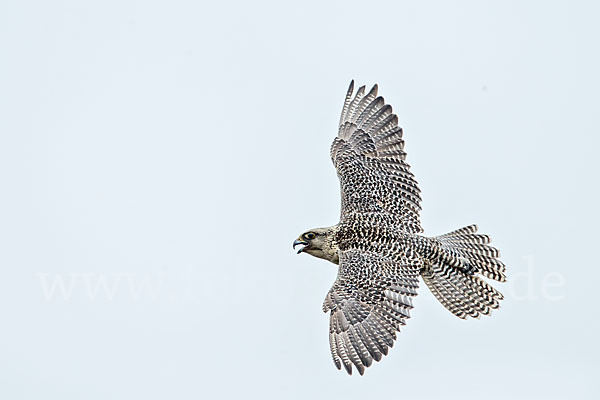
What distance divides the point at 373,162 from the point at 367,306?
3.70 m

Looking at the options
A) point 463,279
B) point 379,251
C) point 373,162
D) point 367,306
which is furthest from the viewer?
point 373,162

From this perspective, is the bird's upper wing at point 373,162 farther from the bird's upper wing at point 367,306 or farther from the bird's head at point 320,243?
the bird's upper wing at point 367,306

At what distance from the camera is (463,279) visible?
2109 cm

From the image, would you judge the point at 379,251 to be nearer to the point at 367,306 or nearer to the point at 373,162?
the point at 367,306

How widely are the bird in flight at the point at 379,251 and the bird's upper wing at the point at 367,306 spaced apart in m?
0.02

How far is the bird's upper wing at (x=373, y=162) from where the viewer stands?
21438 millimetres

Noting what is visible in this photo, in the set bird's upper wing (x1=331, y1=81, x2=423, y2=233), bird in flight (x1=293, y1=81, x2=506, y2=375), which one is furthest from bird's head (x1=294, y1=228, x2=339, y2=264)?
bird's upper wing (x1=331, y1=81, x2=423, y2=233)

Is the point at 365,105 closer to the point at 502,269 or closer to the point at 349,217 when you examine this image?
the point at 349,217

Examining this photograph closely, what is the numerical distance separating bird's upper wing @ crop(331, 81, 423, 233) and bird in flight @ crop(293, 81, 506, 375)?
18mm

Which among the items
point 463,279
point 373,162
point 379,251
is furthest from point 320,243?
point 463,279

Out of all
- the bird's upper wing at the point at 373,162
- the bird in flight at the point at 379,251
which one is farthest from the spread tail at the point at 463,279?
the bird's upper wing at the point at 373,162

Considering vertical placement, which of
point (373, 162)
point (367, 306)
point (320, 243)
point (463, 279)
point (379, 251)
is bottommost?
point (367, 306)

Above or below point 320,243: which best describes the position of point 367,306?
below

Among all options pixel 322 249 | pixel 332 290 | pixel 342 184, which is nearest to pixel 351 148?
pixel 342 184
